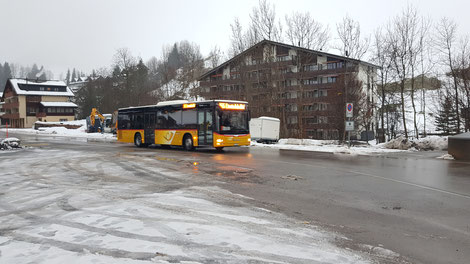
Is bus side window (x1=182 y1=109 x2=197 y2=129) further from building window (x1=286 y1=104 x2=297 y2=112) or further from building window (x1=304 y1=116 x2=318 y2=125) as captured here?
building window (x1=304 y1=116 x2=318 y2=125)

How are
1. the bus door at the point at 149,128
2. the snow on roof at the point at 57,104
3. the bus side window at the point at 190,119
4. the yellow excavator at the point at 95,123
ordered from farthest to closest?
the snow on roof at the point at 57,104
the yellow excavator at the point at 95,123
the bus door at the point at 149,128
the bus side window at the point at 190,119

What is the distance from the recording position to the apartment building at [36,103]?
288ft

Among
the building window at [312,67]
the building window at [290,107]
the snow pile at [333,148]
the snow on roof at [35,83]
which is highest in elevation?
the snow on roof at [35,83]

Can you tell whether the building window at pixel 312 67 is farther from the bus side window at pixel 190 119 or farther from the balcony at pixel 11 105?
the balcony at pixel 11 105

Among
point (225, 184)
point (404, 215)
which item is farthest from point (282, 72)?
point (404, 215)

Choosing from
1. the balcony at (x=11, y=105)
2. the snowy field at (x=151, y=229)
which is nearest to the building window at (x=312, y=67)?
the snowy field at (x=151, y=229)

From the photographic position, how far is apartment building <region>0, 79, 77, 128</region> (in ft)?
288

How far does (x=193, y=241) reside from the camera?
468 centimetres

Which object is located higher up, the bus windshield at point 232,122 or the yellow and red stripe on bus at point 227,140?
the bus windshield at point 232,122

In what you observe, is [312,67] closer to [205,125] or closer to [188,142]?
[188,142]

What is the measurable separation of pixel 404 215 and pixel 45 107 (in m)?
97.7

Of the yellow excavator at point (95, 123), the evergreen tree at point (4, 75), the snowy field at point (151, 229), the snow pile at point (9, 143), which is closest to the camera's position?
the snowy field at point (151, 229)

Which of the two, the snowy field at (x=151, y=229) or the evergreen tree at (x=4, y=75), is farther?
the evergreen tree at (x=4, y=75)

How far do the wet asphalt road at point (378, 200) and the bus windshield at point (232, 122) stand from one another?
643 cm
